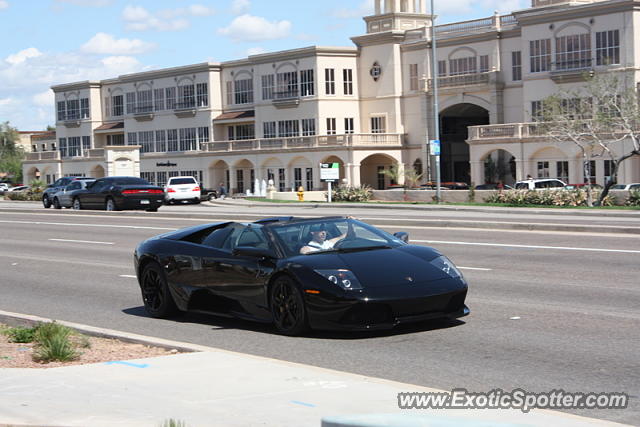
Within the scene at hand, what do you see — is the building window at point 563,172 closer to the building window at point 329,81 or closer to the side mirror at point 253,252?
the building window at point 329,81

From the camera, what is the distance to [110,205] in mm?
40750

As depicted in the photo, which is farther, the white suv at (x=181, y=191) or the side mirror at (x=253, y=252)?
the white suv at (x=181, y=191)

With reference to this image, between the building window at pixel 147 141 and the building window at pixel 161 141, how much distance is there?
0.88 meters

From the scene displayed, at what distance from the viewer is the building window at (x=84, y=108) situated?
327 ft

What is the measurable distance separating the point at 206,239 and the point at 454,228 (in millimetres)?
14338

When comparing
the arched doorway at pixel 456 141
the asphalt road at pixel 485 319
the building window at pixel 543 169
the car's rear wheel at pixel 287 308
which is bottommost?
the asphalt road at pixel 485 319

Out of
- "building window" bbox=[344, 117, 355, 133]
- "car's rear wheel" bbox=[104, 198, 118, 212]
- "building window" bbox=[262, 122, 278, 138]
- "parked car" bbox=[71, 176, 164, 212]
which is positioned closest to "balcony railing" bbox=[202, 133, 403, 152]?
"building window" bbox=[262, 122, 278, 138]

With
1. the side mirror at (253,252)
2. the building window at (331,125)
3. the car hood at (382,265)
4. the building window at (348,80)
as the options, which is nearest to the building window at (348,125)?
the building window at (331,125)

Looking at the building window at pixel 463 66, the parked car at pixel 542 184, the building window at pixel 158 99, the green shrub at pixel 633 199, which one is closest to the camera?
the green shrub at pixel 633 199

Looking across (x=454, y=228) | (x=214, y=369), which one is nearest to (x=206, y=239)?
(x=214, y=369)

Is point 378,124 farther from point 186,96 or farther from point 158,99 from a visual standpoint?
point 158,99

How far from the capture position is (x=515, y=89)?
6581 cm

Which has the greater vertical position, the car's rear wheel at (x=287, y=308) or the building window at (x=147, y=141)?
the building window at (x=147, y=141)

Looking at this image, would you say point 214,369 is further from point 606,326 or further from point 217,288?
point 606,326
